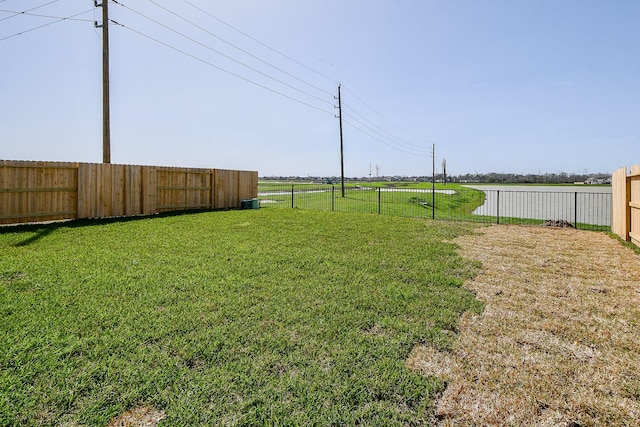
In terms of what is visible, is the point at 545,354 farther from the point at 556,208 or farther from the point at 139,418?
the point at 556,208

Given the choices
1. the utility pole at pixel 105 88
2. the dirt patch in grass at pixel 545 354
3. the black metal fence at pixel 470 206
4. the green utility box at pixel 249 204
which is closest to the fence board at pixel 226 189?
the green utility box at pixel 249 204

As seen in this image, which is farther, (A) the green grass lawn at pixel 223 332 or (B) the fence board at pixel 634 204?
(B) the fence board at pixel 634 204

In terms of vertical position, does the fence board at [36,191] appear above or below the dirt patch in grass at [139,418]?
above

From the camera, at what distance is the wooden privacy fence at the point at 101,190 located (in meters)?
8.31

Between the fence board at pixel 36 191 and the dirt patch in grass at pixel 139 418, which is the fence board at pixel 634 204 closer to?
the dirt patch in grass at pixel 139 418

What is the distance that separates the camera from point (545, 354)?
2.46m

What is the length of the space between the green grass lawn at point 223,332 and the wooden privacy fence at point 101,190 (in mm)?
3702

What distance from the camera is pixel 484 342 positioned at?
262 centimetres

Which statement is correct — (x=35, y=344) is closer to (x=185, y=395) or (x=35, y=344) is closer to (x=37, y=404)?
(x=37, y=404)

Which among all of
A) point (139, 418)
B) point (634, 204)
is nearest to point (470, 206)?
point (634, 204)

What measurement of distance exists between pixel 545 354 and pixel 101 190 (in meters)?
11.2

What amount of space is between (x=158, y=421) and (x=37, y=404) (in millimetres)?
708

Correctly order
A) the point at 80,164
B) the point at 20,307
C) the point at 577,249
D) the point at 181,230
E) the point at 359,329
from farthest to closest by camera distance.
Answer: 1. the point at 80,164
2. the point at 181,230
3. the point at 577,249
4. the point at 20,307
5. the point at 359,329

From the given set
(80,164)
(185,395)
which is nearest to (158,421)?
(185,395)
